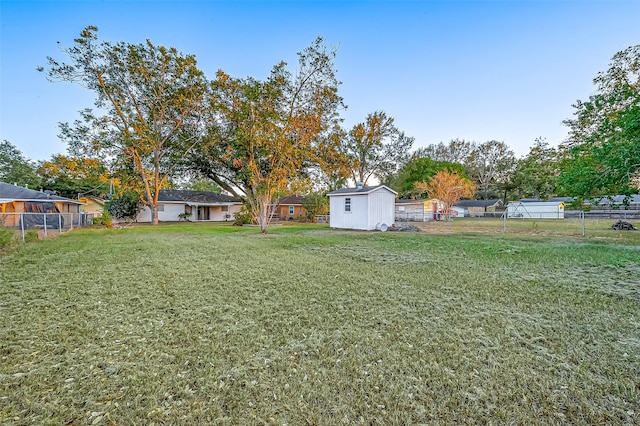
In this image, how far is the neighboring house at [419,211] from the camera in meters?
27.9

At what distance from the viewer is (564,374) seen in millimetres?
2131

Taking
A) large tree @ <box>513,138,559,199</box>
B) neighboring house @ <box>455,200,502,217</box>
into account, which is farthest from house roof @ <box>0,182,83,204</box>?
neighboring house @ <box>455,200,502,217</box>

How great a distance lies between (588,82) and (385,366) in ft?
59.4

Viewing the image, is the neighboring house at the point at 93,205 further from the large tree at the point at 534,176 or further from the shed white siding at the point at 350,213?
the large tree at the point at 534,176

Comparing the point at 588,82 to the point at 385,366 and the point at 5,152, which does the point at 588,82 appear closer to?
the point at 385,366

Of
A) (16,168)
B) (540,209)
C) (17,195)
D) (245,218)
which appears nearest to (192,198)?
(245,218)

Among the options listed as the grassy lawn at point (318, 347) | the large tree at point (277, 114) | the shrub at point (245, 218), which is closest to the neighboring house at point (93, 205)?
the shrub at point (245, 218)

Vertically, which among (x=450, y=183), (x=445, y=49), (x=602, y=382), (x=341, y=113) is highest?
(x=445, y=49)

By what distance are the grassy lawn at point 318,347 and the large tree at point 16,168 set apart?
30096 mm

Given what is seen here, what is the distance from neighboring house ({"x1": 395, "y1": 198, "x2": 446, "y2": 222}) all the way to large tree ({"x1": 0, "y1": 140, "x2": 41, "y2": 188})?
115 feet

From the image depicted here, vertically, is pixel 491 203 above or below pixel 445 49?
below

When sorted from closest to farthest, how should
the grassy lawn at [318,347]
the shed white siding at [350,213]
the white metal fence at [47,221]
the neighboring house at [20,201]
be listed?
the grassy lawn at [318,347] → the white metal fence at [47,221] → the neighboring house at [20,201] → the shed white siding at [350,213]

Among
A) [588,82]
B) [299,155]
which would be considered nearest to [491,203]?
[588,82]

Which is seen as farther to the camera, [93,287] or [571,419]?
[93,287]
